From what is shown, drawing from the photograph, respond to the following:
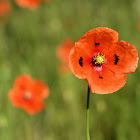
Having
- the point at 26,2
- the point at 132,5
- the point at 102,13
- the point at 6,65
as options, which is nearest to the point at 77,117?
the point at 6,65

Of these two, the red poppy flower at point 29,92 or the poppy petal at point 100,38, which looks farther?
the red poppy flower at point 29,92

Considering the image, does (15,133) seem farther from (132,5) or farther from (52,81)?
(132,5)

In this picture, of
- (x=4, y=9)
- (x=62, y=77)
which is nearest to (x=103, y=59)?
(x=62, y=77)

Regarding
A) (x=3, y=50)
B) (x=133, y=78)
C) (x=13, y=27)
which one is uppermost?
(x=13, y=27)

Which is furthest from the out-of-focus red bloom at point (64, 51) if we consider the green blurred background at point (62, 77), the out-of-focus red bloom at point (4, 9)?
the out-of-focus red bloom at point (4, 9)

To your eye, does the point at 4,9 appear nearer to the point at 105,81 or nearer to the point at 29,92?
the point at 29,92

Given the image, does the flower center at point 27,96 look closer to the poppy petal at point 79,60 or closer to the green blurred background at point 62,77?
the green blurred background at point 62,77

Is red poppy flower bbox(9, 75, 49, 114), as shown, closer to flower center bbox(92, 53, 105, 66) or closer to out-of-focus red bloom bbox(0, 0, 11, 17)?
flower center bbox(92, 53, 105, 66)
